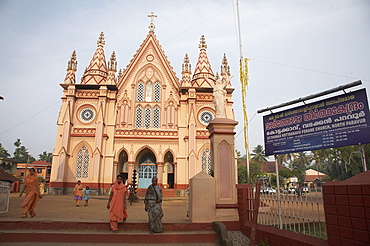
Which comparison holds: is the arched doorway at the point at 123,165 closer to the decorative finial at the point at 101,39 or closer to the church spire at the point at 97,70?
the church spire at the point at 97,70

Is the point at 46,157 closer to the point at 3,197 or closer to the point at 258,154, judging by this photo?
the point at 258,154

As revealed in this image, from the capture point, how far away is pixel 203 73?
1060 inches

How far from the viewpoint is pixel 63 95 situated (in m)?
24.5

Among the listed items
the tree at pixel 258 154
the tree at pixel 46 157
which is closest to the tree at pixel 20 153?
the tree at pixel 46 157

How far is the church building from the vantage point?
2266cm

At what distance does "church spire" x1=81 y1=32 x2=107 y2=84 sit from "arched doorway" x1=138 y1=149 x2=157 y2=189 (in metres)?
8.32

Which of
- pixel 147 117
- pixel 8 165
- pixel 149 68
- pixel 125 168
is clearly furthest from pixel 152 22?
pixel 8 165

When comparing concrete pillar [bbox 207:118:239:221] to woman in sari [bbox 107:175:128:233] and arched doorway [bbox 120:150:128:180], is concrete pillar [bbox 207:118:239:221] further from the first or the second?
arched doorway [bbox 120:150:128:180]

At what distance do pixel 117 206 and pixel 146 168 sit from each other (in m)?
18.1

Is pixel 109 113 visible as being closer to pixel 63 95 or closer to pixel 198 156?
pixel 63 95

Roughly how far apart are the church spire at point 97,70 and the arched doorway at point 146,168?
27.3 feet

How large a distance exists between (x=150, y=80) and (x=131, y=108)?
3332mm

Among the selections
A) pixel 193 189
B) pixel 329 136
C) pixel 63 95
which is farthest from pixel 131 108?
pixel 329 136

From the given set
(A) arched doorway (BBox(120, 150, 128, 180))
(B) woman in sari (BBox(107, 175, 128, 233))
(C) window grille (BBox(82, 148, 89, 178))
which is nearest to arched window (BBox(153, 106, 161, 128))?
(A) arched doorway (BBox(120, 150, 128, 180))
